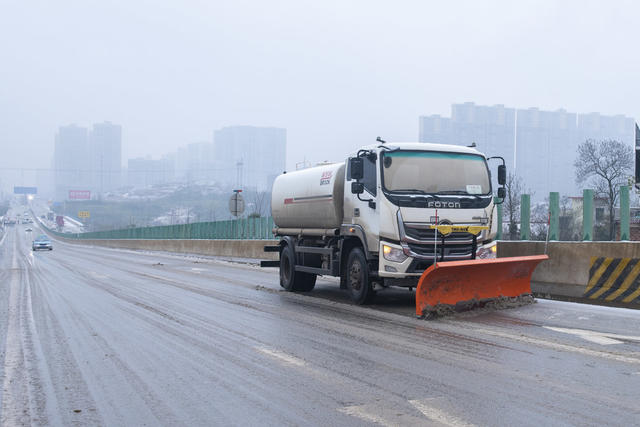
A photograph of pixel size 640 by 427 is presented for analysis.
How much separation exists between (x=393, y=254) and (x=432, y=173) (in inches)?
61.5

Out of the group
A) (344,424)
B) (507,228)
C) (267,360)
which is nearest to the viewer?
(344,424)

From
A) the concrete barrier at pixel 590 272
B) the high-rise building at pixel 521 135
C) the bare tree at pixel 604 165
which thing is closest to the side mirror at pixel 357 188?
the concrete barrier at pixel 590 272

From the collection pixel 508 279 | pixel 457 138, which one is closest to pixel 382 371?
pixel 508 279

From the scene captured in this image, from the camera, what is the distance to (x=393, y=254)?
10.6 meters

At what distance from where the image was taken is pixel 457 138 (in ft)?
264

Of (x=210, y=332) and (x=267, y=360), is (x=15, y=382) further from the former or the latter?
(x=210, y=332)

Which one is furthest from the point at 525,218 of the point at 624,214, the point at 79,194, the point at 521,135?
the point at 79,194

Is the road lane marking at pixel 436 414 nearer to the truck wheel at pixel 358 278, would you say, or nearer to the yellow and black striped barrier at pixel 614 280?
the truck wheel at pixel 358 278

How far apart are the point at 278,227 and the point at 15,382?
33.1 feet

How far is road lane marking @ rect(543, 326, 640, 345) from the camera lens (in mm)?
7613

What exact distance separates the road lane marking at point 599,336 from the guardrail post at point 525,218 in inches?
244

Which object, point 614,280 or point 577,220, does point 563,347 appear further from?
point 577,220

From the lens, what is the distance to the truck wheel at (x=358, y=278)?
1120 centimetres

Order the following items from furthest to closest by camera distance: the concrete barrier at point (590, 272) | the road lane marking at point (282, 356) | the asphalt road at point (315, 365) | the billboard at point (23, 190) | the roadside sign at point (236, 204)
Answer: the billboard at point (23, 190) → the roadside sign at point (236, 204) → the concrete barrier at point (590, 272) → the road lane marking at point (282, 356) → the asphalt road at point (315, 365)
